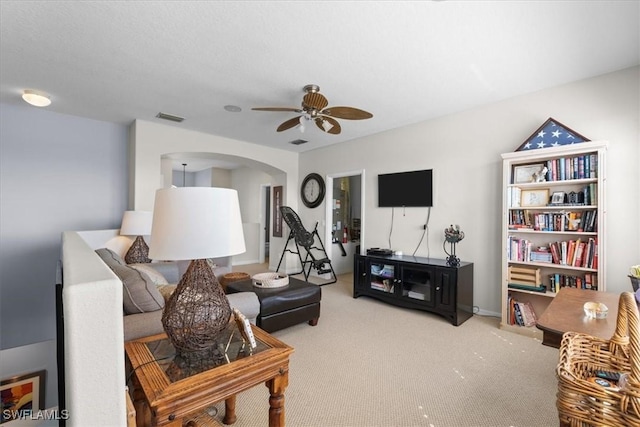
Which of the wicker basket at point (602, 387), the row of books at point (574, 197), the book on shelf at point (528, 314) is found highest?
the row of books at point (574, 197)

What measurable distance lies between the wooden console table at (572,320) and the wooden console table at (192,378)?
1.22 meters

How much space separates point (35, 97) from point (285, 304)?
371 centimetres

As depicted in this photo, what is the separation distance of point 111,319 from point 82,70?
319 centimetres

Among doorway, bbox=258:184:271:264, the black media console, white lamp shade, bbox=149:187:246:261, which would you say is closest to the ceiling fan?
white lamp shade, bbox=149:187:246:261

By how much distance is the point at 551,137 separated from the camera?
9.64ft

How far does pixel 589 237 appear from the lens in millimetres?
2797

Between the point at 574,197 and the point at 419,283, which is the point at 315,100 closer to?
the point at 419,283

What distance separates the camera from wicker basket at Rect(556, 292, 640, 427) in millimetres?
795

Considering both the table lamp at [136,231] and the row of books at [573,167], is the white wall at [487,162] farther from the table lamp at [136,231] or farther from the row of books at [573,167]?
the table lamp at [136,231]

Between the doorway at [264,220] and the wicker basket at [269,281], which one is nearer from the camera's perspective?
the wicker basket at [269,281]

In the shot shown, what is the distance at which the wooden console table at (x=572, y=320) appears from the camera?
→ 131 cm

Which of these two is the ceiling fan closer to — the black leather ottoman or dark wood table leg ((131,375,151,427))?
the black leather ottoman

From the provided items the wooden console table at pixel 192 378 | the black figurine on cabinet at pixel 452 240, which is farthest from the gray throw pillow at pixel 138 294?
the black figurine on cabinet at pixel 452 240

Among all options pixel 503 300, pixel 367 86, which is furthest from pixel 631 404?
pixel 367 86
